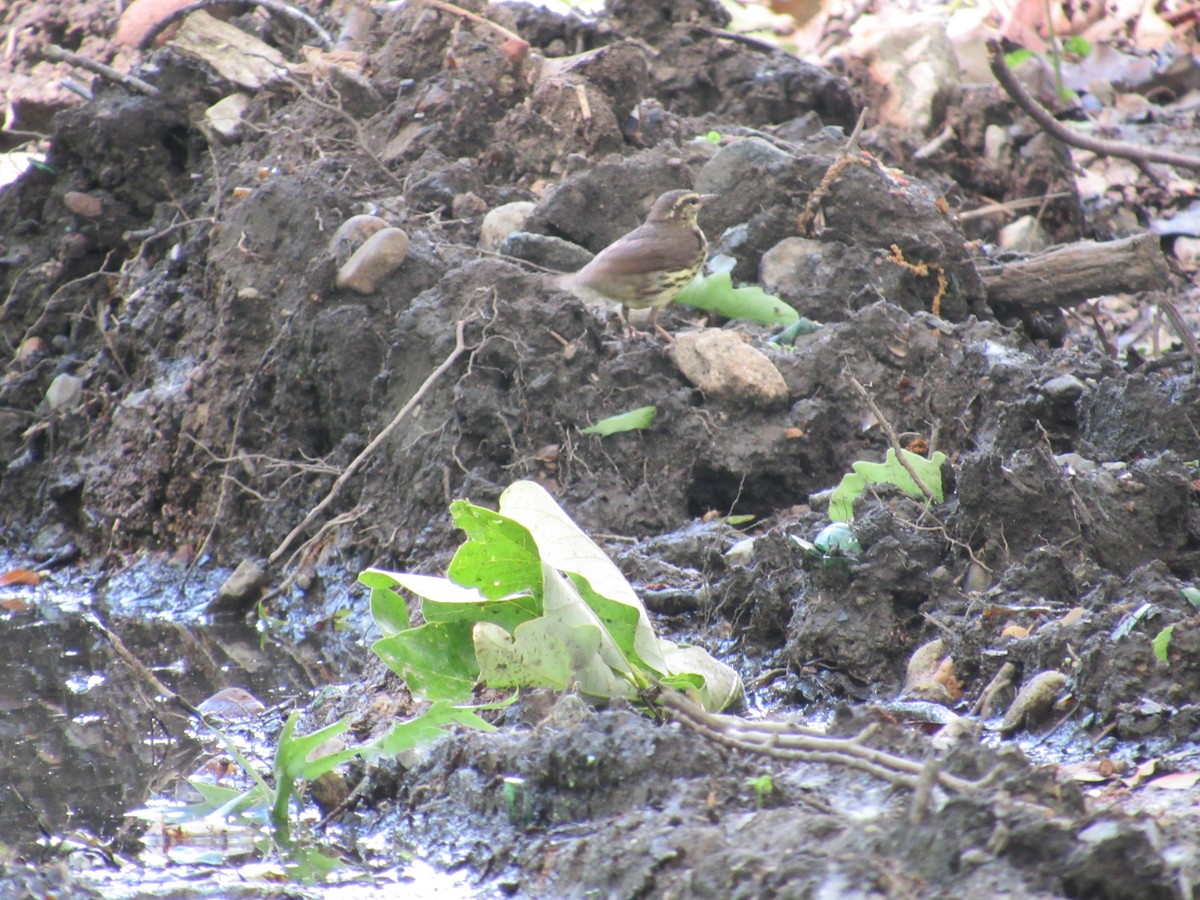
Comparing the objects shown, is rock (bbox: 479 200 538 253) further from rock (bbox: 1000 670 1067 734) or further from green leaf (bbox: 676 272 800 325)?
rock (bbox: 1000 670 1067 734)

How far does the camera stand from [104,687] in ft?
15.0

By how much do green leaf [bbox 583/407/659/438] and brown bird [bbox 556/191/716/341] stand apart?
42cm

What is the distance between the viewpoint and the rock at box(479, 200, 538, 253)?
20.0ft

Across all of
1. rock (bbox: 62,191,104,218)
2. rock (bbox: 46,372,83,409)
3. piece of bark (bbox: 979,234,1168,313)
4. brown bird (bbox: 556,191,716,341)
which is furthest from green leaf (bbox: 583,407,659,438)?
rock (bbox: 62,191,104,218)

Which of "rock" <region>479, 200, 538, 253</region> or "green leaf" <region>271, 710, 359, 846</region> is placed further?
"rock" <region>479, 200, 538, 253</region>

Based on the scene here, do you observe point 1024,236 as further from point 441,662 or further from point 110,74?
point 110,74

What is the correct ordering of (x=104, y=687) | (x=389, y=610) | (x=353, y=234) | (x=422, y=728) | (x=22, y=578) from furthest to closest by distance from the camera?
(x=22, y=578)
(x=353, y=234)
(x=104, y=687)
(x=389, y=610)
(x=422, y=728)

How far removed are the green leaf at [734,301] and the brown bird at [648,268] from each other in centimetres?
10

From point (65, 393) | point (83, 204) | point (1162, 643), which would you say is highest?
point (1162, 643)

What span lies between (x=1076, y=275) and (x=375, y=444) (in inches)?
117

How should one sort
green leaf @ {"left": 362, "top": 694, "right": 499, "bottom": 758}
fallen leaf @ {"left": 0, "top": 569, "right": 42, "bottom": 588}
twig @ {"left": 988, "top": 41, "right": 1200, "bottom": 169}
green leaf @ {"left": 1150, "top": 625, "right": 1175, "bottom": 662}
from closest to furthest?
green leaf @ {"left": 362, "top": 694, "right": 499, "bottom": 758}, green leaf @ {"left": 1150, "top": 625, "right": 1175, "bottom": 662}, twig @ {"left": 988, "top": 41, "right": 1200, "bottom": 169}, fallen leaf @ {"left": 0, "top": 569, "right": 42, "bottom": 588}

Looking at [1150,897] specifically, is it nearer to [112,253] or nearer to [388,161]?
[388,161]

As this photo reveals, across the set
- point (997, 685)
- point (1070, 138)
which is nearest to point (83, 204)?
point (1070, 138)

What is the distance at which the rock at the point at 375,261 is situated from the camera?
222 inches
